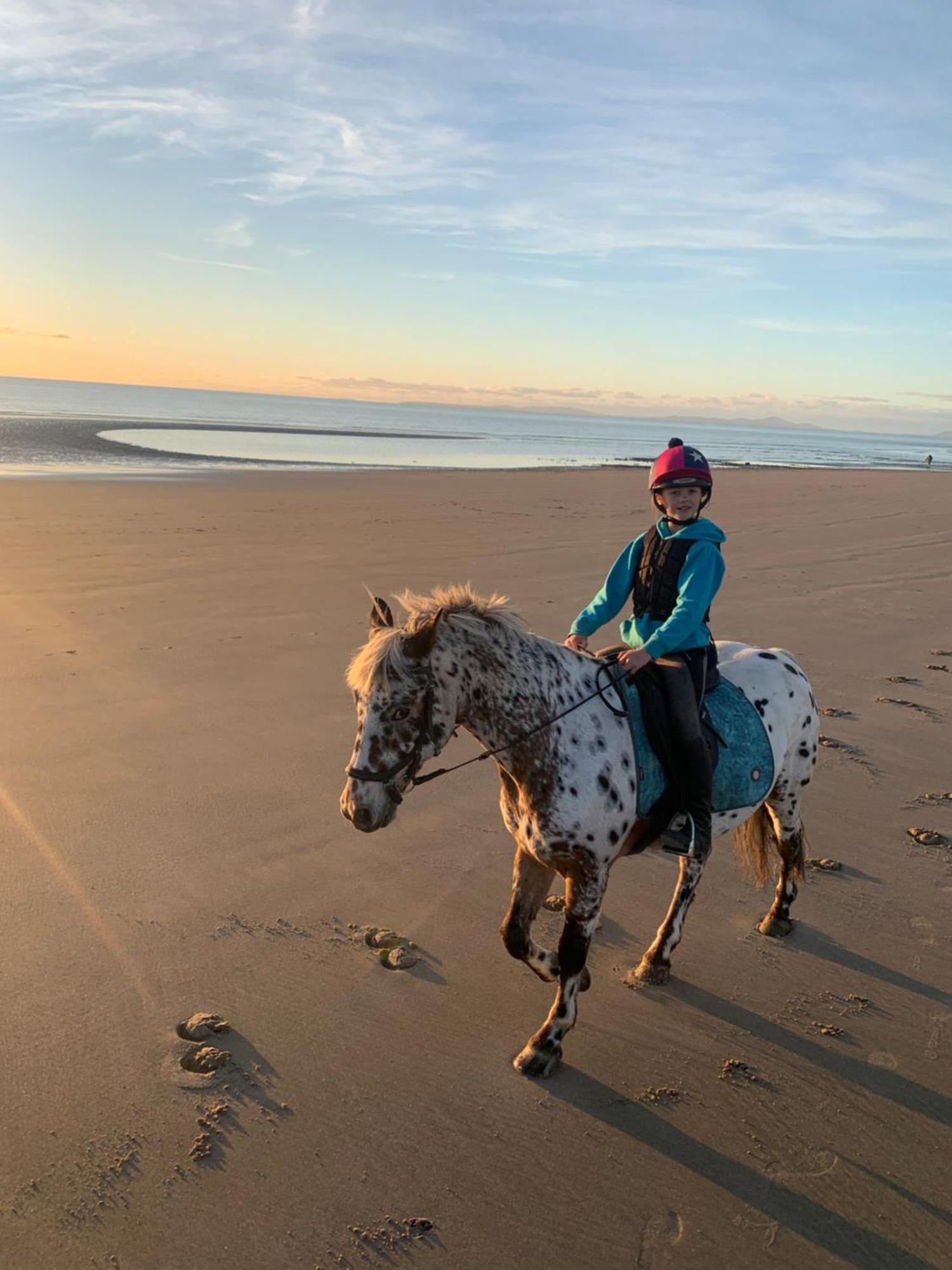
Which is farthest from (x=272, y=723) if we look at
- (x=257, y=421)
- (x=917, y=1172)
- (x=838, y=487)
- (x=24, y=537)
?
(x=257, y=421)

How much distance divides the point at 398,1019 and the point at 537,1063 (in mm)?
687

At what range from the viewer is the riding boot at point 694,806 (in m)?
3.93

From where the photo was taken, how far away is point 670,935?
442cm

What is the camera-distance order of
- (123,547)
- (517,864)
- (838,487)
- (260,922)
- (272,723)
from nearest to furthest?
(517,864) < (260,922) < (272,723) < (123,547) < (838,487)

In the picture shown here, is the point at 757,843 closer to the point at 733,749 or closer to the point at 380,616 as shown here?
the point at 733,749

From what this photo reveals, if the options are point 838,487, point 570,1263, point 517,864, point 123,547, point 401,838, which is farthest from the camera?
point 838,487

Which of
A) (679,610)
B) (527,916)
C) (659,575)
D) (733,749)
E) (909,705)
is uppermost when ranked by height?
(659,575)

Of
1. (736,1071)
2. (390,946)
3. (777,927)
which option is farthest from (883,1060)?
(390,946)

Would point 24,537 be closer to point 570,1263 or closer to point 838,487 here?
point 570,1263

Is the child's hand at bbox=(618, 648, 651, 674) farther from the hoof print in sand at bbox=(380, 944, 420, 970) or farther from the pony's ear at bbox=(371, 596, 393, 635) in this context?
the hoof print in sand at bbox=(380, 944, 420, 970)

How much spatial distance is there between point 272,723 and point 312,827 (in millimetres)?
1798

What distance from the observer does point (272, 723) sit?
7.19 m

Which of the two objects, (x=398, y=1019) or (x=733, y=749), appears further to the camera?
(x=733, y=749)

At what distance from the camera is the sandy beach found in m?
2.96
